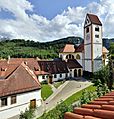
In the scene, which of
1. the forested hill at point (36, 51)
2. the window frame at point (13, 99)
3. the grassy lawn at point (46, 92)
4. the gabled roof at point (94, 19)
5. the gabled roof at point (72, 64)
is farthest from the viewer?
the forested hill at point (36, 51)

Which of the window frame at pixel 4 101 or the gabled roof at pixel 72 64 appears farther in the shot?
the gabled roof at pixel 72 64

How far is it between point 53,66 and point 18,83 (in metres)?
23.6

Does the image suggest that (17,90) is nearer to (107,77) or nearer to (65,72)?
(107,77)

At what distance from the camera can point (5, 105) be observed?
28328 millimetres

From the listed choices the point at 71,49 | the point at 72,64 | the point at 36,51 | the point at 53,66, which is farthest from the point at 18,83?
the point at 36,51

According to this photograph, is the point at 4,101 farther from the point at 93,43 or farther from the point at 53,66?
the point at 93,43

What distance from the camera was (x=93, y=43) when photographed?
56312 mm

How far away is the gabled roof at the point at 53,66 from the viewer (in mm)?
52794

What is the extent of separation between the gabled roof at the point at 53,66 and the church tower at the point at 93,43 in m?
7.03

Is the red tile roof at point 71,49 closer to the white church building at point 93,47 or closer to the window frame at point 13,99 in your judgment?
the white church building at point 93,47

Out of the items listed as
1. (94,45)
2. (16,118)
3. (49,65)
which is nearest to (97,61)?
(94,45)

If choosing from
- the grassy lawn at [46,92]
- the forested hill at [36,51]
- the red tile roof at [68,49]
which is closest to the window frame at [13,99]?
the grassy lawn at [46,92]

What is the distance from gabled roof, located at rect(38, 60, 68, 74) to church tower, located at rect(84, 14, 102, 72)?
23.1ft

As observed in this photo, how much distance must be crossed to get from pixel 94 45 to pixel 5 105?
34.1 metres
